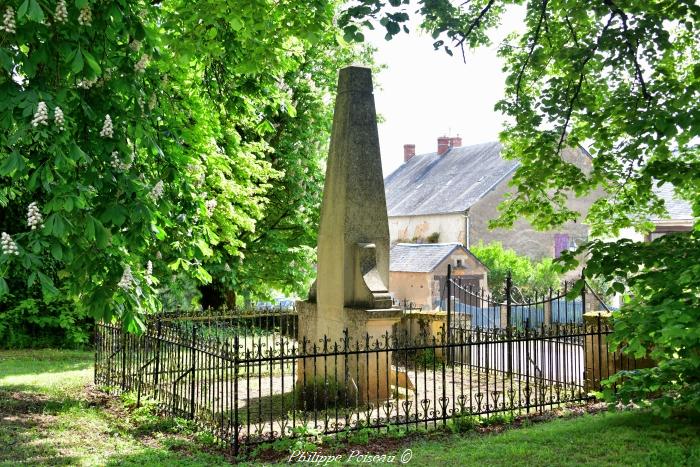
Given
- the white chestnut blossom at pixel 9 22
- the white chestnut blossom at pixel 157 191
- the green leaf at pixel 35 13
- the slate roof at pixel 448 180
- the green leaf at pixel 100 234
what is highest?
the slate roof at pixel 448 180

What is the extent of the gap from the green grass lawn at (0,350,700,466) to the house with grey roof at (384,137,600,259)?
79.9ft

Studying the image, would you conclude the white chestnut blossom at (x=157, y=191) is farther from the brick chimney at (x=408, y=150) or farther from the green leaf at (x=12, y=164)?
the brick chimney at (x=408, y=150)

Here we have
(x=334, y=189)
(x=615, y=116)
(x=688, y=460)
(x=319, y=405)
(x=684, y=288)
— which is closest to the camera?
(x=684, y=288)

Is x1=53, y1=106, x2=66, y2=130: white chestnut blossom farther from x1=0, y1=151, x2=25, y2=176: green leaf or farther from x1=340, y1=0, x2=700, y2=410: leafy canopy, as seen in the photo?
x1=340, y1=0, x2=700, y2=410: leafy canopy

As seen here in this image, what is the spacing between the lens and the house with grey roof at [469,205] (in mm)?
Answer: 35500

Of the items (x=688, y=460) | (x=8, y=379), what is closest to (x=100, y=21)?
(x=688, y=460)

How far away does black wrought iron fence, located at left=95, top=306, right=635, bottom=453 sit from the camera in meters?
8.22

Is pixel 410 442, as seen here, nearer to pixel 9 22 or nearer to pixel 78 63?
pixel 78 63

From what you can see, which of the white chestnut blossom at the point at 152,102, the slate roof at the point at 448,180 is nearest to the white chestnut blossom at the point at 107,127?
the white chestnut blossom at the point at 152,102

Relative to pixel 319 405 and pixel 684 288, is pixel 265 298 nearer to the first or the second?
pixel 319 405

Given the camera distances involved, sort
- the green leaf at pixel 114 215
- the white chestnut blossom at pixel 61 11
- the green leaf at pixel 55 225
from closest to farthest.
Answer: the green leaf at pixel 55 225 < the white chestnut blossom at pixel 61 11 < the green leaf at pixel 114 215

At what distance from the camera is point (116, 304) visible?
6137 millimetres

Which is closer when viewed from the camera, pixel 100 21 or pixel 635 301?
pixel 100 21

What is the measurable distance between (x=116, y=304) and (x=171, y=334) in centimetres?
356
